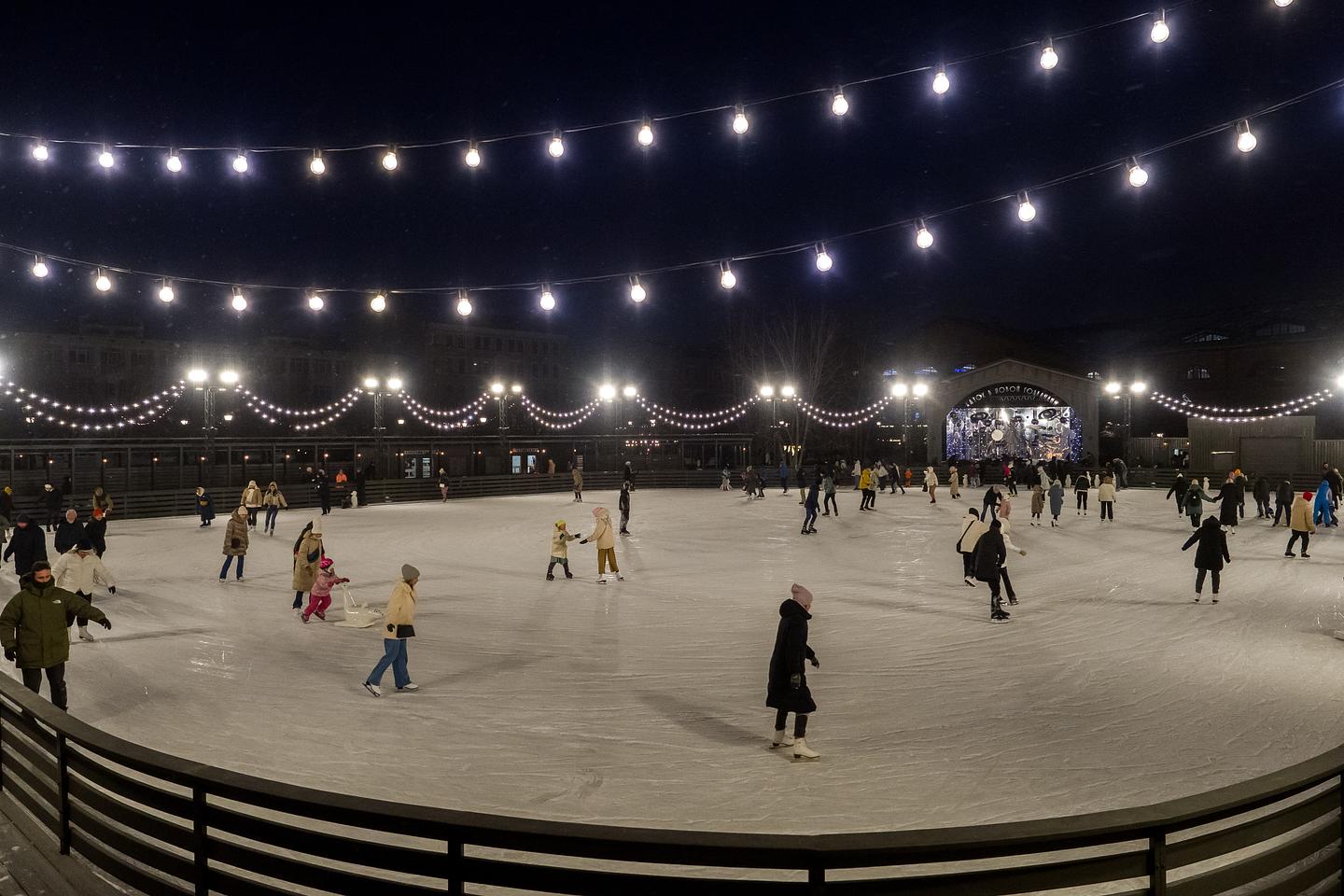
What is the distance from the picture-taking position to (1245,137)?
1035cm

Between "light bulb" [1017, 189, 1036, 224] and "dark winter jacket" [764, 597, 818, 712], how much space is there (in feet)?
29.5

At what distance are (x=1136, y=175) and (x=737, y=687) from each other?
916 cm

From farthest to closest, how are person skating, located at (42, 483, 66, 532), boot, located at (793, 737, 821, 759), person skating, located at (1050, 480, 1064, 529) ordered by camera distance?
1. person skating, located at (42, 483, 66, 532)
2. person skating, located at (1050, 480, 1064, 529)
3. boot, located at (793, 737, 821, 759)

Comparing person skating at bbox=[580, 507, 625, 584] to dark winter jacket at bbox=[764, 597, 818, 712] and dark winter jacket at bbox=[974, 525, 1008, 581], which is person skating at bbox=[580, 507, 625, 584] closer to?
dark winter jacket at bbox=[974, 525, 1008, 581]

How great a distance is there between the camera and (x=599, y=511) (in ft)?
47.4

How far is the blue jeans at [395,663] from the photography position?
25.6 feet

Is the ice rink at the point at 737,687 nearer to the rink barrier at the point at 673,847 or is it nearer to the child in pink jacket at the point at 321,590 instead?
the child in pink jacket at the point at 321,590

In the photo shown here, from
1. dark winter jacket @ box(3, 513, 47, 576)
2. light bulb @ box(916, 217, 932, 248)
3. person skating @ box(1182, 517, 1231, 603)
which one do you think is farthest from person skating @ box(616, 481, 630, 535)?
person skating @ box(1182, 517, 1231, 603)

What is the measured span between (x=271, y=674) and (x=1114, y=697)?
27.2 ft

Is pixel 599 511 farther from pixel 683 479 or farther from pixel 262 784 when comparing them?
pixel 683 479

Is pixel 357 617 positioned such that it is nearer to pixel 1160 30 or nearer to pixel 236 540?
pixel 236 540

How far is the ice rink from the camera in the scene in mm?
5672

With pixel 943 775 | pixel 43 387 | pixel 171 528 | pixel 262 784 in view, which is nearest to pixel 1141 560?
pixel 943 775

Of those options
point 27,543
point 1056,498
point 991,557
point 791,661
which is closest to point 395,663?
point 791,661
